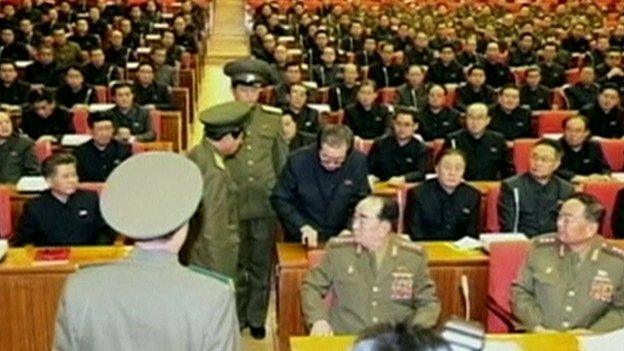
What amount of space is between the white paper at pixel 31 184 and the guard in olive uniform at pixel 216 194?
61.2 inches

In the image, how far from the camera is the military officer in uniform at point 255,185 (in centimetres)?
501

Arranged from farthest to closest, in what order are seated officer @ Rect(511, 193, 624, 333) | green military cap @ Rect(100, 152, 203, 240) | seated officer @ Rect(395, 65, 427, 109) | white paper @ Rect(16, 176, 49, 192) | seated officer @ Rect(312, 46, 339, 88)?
seated officer @ Rect(312, 46, 339, 88) < seated officer @ Rect(395, 65, 427, 109) < white paper @ Rect(16, 176, 49, 192) < seated officer @ Rect(511, 193, 624, 333) < green military cap @ Rect(100, 152, 203, 240)

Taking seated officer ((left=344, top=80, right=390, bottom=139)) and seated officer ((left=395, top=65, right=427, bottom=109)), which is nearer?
seated officer ((left=344, top=80, right=390, bottom=139))

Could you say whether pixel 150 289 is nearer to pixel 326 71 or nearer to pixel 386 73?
pixel 326 71

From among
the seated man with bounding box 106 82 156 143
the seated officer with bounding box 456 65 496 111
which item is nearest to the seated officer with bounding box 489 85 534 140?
the seated officer with bounding box 456 65 496 111

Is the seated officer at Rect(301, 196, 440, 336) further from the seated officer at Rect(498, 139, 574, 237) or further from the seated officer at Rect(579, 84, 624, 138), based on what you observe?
the seated officer at Rect(579, 84, 624, 138)

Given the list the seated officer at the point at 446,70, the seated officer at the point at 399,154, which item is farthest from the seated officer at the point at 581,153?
the seated officer at the point at 446,70

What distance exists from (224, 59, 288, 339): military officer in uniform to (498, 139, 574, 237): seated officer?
1.23 metres

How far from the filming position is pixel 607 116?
8109mm

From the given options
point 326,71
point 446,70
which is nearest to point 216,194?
point 326,71

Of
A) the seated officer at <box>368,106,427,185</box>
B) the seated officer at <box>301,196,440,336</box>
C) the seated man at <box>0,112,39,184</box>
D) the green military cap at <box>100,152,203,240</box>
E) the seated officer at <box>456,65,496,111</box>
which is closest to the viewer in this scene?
the green military cap at <box>100,152,203,240</box>

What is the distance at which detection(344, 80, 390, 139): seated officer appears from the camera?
8.02m

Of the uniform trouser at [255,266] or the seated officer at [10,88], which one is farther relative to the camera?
the seated officer at [10,88]

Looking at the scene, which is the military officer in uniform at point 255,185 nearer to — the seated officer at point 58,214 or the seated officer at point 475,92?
the seated officer at point 58,214
